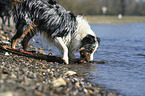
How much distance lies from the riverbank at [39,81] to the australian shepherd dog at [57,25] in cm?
65

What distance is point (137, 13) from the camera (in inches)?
2744

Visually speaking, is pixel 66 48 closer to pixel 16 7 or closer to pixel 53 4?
pixel 53 4

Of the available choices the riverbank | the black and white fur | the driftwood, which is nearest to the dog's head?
the driftwood

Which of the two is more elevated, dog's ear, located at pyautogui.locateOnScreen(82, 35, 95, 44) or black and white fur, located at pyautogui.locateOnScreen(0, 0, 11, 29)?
black and white fur, located at pyautogui.locateOnScreen(0, 0, 11, 29)

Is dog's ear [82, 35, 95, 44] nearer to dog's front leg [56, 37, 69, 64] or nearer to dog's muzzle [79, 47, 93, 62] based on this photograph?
dog's muzzle [79, 47, 93, 62]

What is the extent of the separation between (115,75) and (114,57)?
87.1 inches

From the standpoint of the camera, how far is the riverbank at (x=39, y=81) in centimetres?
335

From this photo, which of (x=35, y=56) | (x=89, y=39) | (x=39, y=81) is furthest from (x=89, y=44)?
(x=39, y=81)

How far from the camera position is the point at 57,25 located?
6262 millimetres

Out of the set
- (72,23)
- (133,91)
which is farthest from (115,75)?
(72,23)

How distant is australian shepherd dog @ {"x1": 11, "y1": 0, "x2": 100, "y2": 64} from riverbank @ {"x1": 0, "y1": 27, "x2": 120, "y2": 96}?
0.65m

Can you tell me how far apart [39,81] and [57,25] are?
231 centimetres

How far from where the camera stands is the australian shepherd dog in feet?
20.4

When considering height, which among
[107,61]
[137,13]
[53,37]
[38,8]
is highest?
[137,13]
